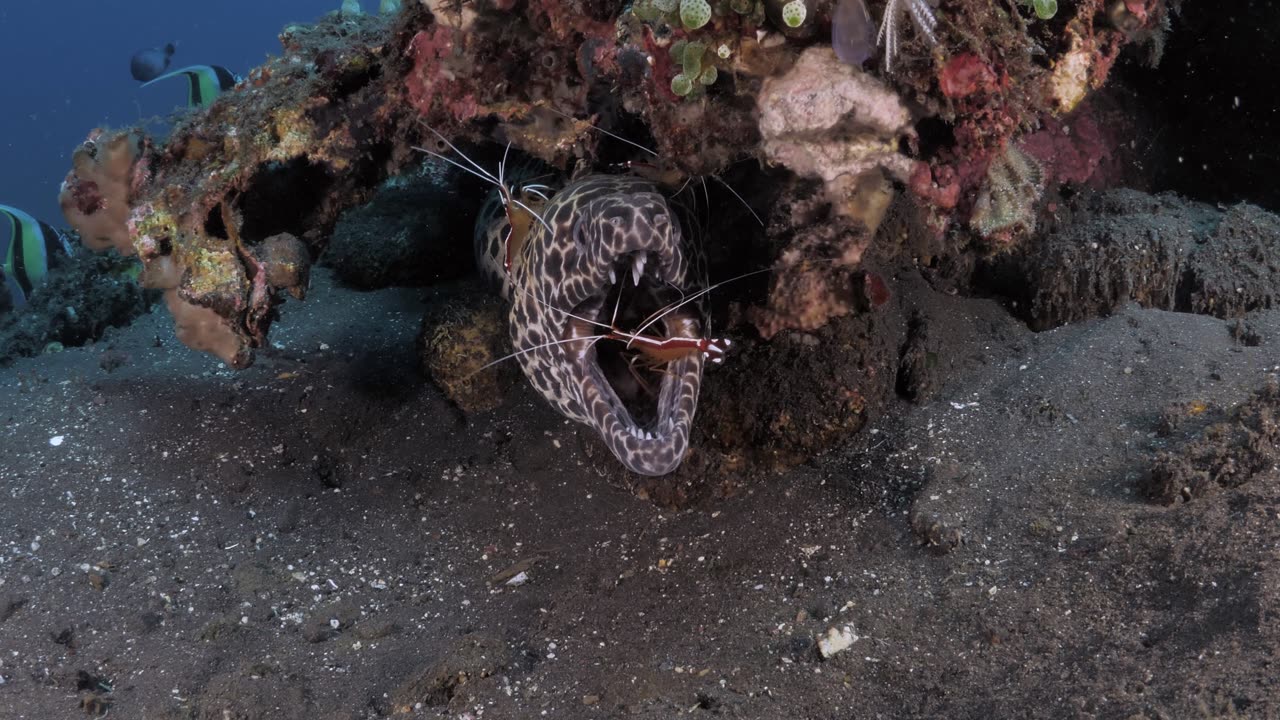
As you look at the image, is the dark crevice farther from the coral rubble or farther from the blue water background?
the blue water background

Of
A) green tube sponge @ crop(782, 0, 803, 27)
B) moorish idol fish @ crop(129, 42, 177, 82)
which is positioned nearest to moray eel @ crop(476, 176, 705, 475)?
green tube sponge @ crop(782, 0, 803, 27)

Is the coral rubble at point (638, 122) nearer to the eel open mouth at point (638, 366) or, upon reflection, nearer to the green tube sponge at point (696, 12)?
the green tube sponge at point (696, 12)

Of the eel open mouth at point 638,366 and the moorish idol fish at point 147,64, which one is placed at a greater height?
the moorish idol fish at point 147,64

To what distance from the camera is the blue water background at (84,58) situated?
58375 millimetres

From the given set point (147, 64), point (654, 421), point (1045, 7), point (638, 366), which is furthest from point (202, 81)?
point (1045, 7)

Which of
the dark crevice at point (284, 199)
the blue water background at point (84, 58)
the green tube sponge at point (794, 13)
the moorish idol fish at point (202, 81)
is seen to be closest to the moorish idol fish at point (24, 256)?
the moorish idol fish at point (202, 81)

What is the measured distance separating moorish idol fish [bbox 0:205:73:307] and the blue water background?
54175 millimetres

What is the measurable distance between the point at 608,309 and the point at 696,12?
143 centimetres

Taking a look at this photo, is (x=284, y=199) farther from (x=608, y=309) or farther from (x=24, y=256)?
(x=24, y=256)

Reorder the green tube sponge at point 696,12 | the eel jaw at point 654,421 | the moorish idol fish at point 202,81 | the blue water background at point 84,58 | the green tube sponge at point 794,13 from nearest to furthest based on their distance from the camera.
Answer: the green tube sponge at point 794,13
the green tube sponge at point 696,12
the eel jaw at point 654,421
the moorish idol fish at point 202,81
the blue water background at point 84,58

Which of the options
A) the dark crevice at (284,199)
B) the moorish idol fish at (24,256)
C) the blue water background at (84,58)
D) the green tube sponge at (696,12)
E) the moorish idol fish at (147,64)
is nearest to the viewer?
the green tube sponge at (696,12)

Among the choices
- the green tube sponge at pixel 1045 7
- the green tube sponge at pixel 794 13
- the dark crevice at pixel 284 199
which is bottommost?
the dark crevice at pixel 284 199

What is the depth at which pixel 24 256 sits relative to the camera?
6.85m

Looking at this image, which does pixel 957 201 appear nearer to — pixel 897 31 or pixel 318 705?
pixel 897 31
